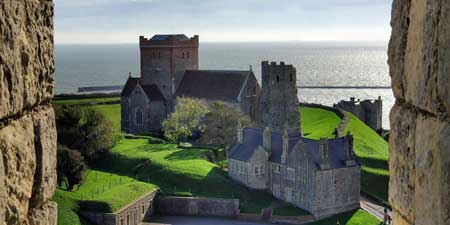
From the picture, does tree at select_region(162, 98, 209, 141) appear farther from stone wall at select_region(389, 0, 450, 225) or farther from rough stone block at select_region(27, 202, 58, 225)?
stone wall at select_region(389, 0, 450, 225)

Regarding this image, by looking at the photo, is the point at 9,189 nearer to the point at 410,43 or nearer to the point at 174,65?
the point at 410,43

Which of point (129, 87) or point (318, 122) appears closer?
point (318, 122)

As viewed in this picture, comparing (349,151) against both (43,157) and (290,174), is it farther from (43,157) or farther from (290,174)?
(43,157)

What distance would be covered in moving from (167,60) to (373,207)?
3230 cm

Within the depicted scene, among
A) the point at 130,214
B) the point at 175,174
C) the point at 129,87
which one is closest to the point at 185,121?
the point at 129,87

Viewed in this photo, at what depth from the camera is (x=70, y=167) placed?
1519 inches

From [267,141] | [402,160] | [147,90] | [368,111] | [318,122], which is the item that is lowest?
[318,122]

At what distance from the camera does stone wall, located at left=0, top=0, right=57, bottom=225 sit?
125 inches

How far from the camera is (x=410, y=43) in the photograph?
141 inches

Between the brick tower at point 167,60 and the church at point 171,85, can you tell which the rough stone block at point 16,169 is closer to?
the church at point 171,85

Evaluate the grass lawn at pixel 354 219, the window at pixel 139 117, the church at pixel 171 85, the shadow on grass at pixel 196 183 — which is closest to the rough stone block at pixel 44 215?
the grass lawn at pixel 354 219

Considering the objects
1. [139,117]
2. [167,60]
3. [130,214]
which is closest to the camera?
[130,214]

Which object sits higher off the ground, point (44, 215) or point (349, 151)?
point (44, 215)

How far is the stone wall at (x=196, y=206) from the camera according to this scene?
38375 millimetres
